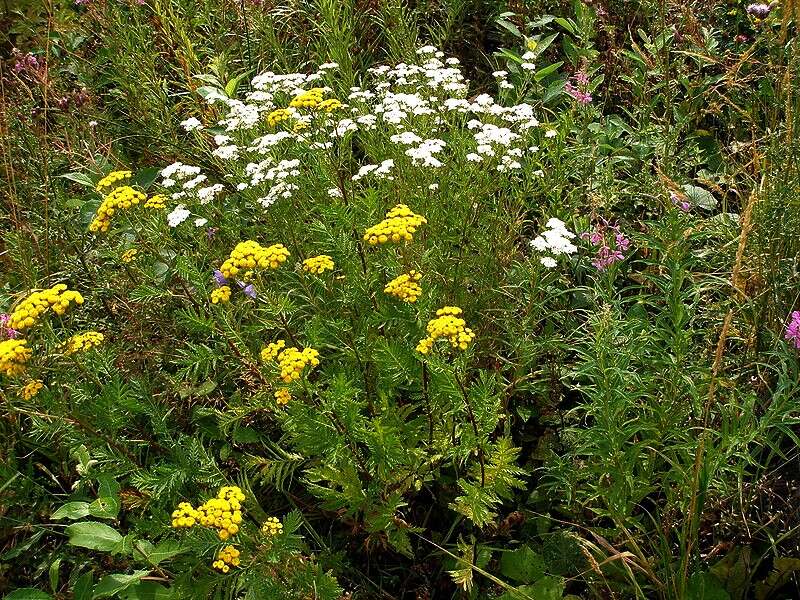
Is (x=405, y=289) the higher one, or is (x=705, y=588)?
(x=405, y=289)

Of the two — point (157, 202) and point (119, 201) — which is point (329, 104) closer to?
point (157, 202)

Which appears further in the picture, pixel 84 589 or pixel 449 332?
pixel 84 589

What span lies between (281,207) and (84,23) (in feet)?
Result: 8.19

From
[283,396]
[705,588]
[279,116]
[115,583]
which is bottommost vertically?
[705,588]

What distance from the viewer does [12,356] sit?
1.95 m

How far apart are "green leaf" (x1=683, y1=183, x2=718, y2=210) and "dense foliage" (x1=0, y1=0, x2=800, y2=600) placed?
20mm

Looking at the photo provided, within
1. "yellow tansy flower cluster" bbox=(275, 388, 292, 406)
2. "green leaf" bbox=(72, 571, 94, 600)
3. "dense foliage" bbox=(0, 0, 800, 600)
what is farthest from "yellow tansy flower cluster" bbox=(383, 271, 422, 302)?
"green leaf" bbox=(72, 571, 94, 600)

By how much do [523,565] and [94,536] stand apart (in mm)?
1215

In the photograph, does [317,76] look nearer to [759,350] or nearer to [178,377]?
[178,377]

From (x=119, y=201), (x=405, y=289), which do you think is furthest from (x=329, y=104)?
(x=405, y=289)

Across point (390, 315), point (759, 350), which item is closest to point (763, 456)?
point (759, 350)

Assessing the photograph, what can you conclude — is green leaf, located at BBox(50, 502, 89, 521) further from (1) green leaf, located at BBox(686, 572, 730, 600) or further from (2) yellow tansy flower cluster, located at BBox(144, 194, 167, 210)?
(1) green leaf, located at BBox(686, 572, 730, 600)

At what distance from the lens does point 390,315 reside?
2180mm

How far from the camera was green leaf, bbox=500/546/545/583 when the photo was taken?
2.14 metres
